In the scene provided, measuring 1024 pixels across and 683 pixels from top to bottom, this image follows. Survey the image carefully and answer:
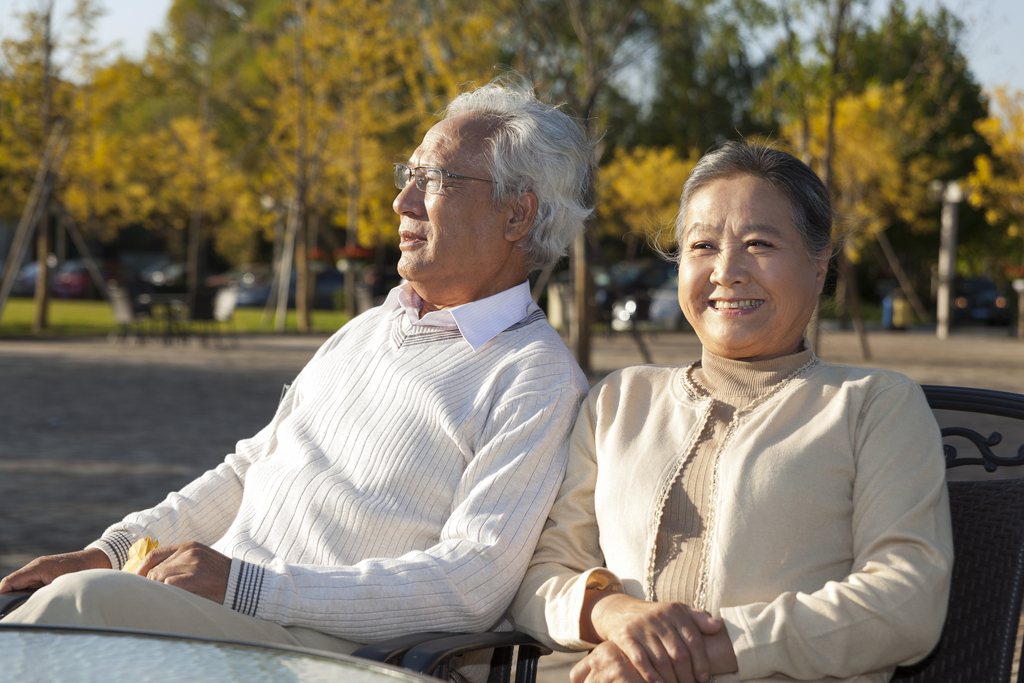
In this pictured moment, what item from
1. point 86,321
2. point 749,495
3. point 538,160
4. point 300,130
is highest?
point 300,130

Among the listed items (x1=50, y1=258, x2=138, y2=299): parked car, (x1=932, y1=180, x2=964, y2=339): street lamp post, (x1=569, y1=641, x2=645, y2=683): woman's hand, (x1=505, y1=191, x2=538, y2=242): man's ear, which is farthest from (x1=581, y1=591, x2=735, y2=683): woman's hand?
(x1=50, y1=258, x2=138, y2=299): parked car

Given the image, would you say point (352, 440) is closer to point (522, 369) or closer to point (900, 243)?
point (522, 369)

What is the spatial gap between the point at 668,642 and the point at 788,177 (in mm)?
934

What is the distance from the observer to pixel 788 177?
2.07 m

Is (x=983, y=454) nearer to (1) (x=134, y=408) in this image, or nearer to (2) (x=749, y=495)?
(2) (x=749, y=495)

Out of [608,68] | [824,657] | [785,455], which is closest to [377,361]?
[785,455]

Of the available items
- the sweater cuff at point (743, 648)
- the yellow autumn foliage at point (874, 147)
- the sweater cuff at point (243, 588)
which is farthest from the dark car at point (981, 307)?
the sweater cuff at point (243, 588)

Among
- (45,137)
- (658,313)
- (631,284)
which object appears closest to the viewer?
(45,137)

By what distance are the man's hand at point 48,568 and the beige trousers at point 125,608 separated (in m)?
0.31

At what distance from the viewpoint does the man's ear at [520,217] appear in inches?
99.3

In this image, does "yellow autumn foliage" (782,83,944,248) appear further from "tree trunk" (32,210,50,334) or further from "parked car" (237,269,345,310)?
"tree trunk" (32,210,50,334)

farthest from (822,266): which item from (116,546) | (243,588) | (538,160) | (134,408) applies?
(134,408)

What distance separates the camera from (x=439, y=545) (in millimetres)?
2078

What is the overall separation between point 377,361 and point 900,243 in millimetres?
43033
